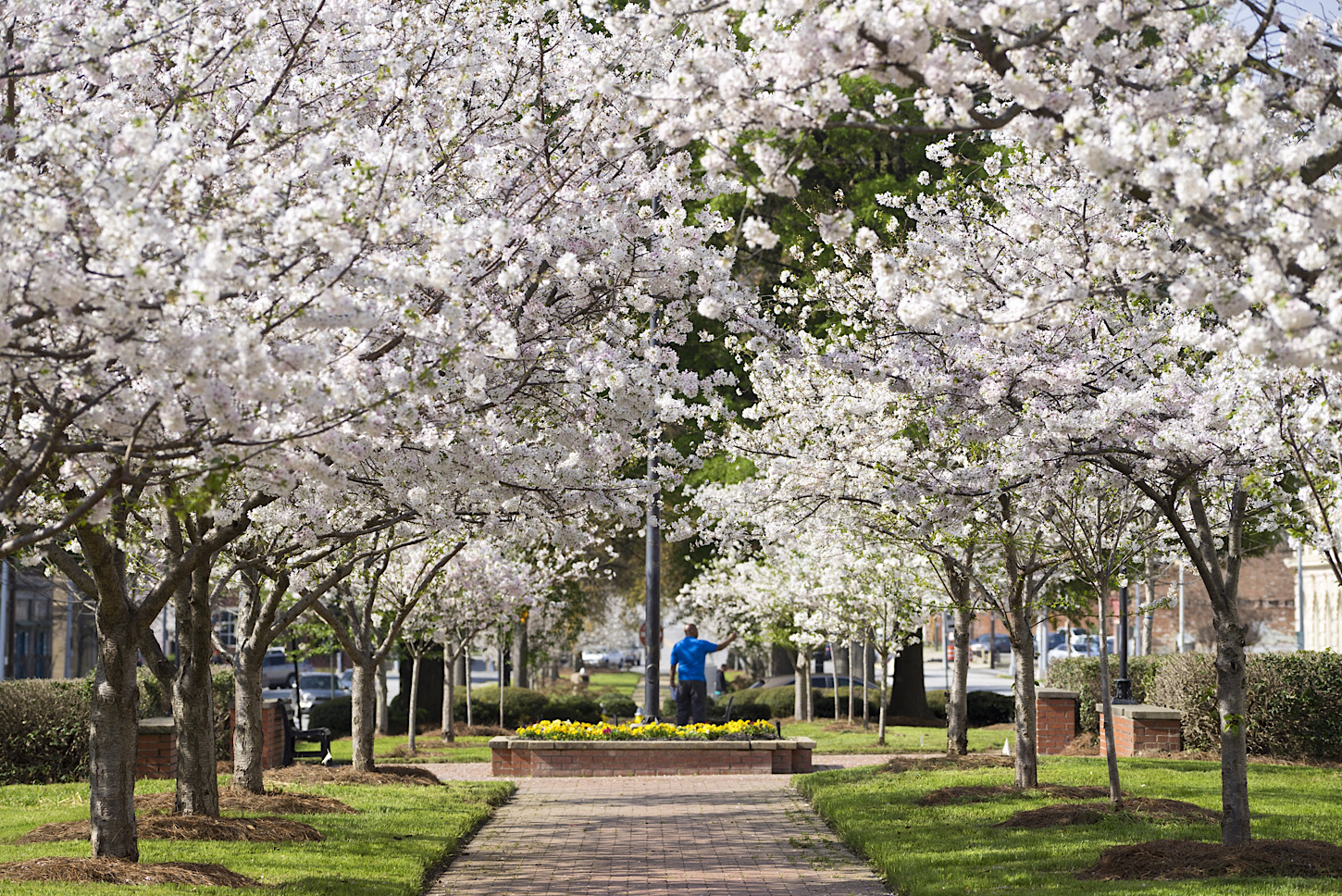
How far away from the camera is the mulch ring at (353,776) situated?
15.6 meters

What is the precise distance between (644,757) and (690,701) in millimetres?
2748

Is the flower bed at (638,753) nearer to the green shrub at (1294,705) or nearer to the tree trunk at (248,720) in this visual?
the tree trunk at (248,720)

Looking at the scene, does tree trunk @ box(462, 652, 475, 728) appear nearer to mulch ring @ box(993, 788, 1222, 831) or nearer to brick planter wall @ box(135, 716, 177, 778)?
brick planter wall @ box(135, 716, 177, 778)

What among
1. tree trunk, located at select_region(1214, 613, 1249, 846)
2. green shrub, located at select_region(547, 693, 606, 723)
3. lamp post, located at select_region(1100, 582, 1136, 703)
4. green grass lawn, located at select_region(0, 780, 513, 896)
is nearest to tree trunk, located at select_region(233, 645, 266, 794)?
green grass lawn, located at select_region(0, 780, 513, 896)

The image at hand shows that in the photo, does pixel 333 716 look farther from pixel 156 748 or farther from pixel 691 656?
pixel 156 748

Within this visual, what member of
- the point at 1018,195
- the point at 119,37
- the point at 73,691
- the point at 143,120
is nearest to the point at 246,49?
the point at 119,37

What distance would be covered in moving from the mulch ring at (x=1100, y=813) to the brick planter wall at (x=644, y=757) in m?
6.67

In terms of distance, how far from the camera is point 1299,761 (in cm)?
1714

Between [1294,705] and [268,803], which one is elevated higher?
[1294,705]

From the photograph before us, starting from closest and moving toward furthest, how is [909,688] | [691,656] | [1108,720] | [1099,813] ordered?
[1108,720], [1099,813], [691,656], [909,688]

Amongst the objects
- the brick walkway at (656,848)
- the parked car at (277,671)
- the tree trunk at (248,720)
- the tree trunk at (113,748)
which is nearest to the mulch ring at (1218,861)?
the brick walkway at (656,848)

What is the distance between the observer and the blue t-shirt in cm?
2012

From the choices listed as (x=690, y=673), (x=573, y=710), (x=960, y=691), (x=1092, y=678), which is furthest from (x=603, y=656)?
(x=960, y=691)

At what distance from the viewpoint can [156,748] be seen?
15.0 metres
